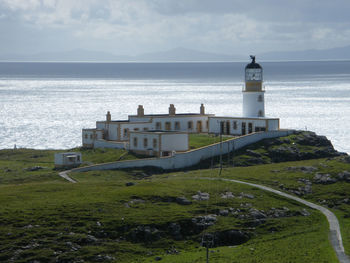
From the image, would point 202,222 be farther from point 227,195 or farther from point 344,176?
point 344,176

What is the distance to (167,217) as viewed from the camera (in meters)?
57.9

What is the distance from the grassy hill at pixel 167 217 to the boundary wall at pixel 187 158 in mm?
2238

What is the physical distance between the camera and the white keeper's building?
3287 inches

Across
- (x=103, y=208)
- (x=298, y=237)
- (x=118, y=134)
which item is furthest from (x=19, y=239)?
(x=118, y=134)

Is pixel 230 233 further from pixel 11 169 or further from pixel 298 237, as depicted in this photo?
pixel 11 169

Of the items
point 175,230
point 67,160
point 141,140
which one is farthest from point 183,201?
point 141,140

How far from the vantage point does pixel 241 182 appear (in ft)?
232

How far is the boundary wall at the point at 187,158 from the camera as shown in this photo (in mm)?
78312

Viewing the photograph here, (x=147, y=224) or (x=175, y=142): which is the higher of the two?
(x=175, y=142)

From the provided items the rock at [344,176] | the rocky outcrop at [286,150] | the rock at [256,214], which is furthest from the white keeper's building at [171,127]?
the rock at [256,214]

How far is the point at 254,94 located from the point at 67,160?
95.7 ft

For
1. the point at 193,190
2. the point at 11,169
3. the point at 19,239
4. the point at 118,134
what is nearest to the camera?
the point at 19,239

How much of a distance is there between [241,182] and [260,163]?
13.5 m

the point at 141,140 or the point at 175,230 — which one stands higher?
the point at 141,140
